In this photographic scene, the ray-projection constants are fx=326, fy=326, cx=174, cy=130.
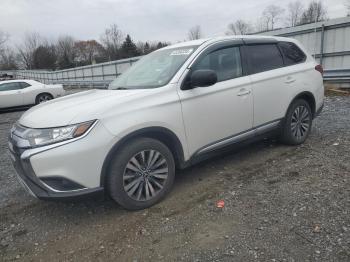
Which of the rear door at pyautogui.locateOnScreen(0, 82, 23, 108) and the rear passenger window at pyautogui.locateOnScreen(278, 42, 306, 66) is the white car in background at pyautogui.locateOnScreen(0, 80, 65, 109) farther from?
the rear passenger window at pyautogui.locateOnScreen(278, 42, 306, 66)

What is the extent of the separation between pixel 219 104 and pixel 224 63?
0.63 meters

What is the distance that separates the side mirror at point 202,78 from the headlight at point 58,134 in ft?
4.14

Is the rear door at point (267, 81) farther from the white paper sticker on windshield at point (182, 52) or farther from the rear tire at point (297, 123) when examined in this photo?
the white paper sticker on windshield at point (182, 52)

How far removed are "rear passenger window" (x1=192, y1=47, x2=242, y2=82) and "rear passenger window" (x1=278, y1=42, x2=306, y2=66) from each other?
1095 millimetres

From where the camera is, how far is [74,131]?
3.07 metres

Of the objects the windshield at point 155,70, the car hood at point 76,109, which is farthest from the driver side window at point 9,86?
the car hood at point 76,109

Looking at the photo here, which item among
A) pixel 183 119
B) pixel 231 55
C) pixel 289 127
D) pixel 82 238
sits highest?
pixel 231 55

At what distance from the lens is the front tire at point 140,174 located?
3301 millimetres

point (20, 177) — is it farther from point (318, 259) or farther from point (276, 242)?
point (318, 259)

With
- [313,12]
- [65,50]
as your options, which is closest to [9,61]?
[65,50]

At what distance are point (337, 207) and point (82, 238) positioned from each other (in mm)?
2560

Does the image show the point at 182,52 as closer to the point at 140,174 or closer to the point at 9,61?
the point at 140,174

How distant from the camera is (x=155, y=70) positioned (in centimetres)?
421

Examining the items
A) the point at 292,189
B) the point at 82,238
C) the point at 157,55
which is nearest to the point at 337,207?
the point at 292,189
